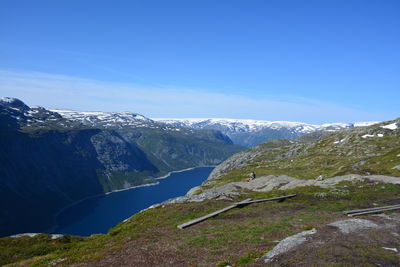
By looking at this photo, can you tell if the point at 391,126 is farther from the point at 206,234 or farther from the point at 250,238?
the point at 206,234

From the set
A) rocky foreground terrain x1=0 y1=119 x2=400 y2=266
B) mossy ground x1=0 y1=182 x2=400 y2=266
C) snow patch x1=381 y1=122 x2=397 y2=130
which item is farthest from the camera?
snow patch x1=381 y1=122 x2=397 y2=130

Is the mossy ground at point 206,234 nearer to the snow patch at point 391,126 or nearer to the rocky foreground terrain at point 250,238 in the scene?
the rocky foreground terrain at point 250,238

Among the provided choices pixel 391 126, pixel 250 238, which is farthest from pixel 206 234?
pixel 391 126

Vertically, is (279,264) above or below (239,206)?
above

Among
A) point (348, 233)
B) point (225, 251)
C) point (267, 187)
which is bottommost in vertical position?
point (267, 187)

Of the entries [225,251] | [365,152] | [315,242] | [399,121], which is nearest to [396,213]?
[315,242]

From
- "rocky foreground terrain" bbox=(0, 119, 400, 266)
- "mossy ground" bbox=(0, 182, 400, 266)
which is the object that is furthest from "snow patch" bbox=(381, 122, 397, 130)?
"mossy ground" bbox=(0, 182, 400, 266)

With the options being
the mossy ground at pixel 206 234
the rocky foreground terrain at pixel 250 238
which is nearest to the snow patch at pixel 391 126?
the rocky foreground terrain at pixel 250 238

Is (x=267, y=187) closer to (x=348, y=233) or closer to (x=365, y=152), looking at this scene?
(x=348, y=233)

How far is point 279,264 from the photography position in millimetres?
18000

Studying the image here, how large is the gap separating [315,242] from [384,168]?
6306 centimetres

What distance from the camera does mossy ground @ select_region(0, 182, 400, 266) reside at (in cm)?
2367

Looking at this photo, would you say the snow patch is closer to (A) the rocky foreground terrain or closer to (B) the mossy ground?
(A) the rocky foreground terrain

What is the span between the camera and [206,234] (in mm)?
29312
